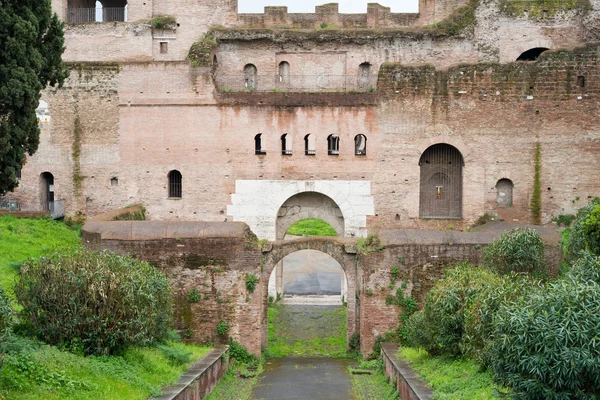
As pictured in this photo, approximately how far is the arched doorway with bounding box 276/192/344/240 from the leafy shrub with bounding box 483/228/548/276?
885cm

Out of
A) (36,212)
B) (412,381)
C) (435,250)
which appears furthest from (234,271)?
(36,212)

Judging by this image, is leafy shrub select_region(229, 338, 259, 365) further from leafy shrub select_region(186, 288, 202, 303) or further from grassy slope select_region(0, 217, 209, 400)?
grassy slope select_region(0, 217, 209, 400)

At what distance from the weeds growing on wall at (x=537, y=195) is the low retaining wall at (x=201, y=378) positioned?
11.9 m

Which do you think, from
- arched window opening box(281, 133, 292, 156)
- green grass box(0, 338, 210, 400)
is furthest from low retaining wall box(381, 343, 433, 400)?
arched window opening box(281, 133, 292, 156)

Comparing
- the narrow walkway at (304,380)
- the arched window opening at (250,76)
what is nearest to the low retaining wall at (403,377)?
the narrow walkway at (304,380)

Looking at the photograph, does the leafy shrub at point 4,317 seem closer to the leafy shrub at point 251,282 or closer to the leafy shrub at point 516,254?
the leafy shrub at point 251,282

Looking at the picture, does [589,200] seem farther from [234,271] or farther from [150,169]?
[150,169]

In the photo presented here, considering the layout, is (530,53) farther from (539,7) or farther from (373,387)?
(373,387)

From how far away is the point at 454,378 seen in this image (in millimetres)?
14367

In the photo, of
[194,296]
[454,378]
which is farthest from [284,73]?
[454,378]

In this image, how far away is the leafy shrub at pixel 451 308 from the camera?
15329 millimetres

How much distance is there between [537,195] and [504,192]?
1.06 m

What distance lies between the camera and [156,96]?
27.2 metres

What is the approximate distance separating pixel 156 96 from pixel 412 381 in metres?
15.6
